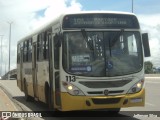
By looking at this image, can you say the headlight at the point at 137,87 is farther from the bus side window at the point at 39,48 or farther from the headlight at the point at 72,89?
the bus side window at the point at 39,48

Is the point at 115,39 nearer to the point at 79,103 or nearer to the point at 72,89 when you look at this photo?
the point at 72,89

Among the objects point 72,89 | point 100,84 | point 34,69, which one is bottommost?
point 72,89

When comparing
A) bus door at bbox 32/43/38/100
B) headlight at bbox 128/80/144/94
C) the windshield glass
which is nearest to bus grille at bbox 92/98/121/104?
headlight at bbox 128/80/144/94

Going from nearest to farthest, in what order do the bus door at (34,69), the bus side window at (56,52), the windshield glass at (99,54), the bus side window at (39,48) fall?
the windshield glass at (99,54) → the bus side window at (56,52) → the bus side window at (39,48) → the bus door at (34,69)

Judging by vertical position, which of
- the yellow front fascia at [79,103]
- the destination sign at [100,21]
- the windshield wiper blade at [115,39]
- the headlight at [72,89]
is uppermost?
the destination sign at [100,21]

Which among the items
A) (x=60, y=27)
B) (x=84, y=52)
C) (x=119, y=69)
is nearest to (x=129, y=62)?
(x=119, y=69)

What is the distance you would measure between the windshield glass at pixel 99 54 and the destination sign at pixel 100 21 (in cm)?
24

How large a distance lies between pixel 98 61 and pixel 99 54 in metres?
0.20

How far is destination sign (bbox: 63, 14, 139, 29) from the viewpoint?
517 inches

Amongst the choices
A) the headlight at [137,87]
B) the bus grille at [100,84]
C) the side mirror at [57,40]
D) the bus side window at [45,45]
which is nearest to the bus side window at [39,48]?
the bus side window at [45,45]

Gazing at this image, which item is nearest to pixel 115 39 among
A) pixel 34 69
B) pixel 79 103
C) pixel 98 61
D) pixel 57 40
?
pixel 98 61

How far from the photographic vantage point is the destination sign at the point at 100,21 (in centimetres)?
1313

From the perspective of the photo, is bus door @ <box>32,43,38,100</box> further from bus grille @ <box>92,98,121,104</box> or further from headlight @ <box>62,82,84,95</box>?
bus grille @ <box>92,98,121,104</box>

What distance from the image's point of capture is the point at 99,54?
12.8 metres
